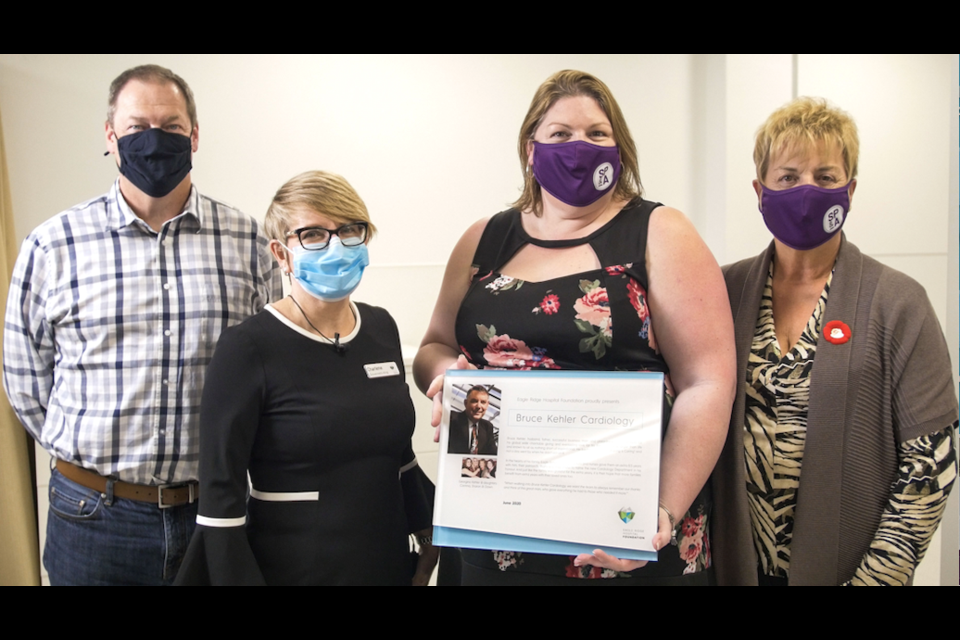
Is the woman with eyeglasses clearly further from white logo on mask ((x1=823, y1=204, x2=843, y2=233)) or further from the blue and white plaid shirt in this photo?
white logo on mask ((x1=823, y1=204, x2=843, y2=233))

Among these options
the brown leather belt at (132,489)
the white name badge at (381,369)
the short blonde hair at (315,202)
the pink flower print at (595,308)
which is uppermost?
the short blonde hair at (315,202)

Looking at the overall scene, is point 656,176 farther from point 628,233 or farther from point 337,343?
point 337,343

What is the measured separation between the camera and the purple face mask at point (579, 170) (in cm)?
164

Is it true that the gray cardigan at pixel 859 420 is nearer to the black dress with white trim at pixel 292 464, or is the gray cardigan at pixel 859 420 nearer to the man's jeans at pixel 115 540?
the black dress with white trim at pixel 292 464

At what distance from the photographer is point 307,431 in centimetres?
157

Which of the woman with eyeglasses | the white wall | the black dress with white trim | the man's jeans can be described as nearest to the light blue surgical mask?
the woman with eyeglasses

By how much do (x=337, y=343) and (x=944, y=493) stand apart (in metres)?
→ 1.43

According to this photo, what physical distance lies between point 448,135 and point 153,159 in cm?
216

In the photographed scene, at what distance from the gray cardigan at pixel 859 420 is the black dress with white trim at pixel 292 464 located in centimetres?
86

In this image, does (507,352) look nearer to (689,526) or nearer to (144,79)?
(689,526)

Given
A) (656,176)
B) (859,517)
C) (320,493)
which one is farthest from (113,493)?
(656,176)

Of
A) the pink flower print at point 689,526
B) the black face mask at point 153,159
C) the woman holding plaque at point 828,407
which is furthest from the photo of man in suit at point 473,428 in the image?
the black face mask at point 153,159

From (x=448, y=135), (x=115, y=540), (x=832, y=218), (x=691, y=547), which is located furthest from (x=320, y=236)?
(x=448, y=135)

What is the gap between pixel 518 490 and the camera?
1.49 metres
